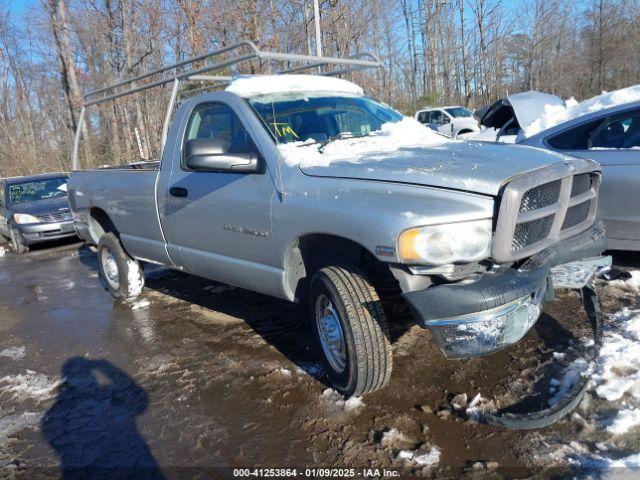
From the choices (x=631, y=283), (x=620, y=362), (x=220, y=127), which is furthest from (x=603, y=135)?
(x=220, y=127)

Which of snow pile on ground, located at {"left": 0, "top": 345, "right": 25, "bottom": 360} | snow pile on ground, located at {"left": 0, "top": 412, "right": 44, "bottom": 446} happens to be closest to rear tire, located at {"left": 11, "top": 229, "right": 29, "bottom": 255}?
snow pile on ground, located at {"left": 0, "top": 345, "right": 25, "bottom": 360}

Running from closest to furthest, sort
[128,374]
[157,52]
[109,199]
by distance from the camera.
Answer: [128,374]
[109,199]
[157,52]

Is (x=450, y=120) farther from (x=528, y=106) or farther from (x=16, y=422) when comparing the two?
(x=16, y=422)

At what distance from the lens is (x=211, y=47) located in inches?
677

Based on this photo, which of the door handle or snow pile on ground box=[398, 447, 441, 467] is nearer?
snow pile on ground box=[398, 447, 441, 467]

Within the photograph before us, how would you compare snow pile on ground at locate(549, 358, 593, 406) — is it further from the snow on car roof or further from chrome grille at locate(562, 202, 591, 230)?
the snow on car roof

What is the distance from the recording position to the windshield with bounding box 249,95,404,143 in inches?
151

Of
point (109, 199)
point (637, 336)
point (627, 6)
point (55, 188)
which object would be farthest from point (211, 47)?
point (627, 6)

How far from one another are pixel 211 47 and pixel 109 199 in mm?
13034

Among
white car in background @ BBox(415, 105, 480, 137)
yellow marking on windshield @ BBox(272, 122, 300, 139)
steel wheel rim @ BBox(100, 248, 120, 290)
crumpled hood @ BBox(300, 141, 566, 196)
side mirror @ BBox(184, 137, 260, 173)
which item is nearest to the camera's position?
crumpled hood @ BBox(300, 141, 566, 196)

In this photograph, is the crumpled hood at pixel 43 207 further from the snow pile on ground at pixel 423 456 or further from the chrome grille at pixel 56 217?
the snow pile on ground at pixel 423 456

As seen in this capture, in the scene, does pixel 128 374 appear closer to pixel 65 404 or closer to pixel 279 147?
pixel 65 404

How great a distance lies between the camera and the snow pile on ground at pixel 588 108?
202 inches

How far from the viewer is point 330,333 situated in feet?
11.1
